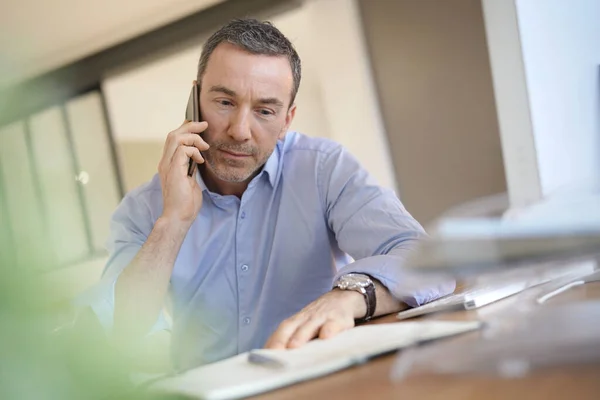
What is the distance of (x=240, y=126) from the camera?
163 cm

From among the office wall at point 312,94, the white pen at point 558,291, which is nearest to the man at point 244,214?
the white pen at point 558,291

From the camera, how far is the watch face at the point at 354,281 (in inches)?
44.6

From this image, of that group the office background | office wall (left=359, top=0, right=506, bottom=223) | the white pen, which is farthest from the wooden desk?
office wall (left=359, top=0, right=506, bottom=223)

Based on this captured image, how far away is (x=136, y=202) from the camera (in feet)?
5.67

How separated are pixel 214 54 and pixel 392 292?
83 centimetres

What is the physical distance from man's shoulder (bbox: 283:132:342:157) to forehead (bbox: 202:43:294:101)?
0.13m

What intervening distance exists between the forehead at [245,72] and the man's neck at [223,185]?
210 mm

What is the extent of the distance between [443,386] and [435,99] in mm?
3009

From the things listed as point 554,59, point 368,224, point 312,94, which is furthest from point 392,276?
point 312,94

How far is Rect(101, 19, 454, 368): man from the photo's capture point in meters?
1.51

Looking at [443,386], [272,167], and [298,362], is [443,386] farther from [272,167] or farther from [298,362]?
[272,167]

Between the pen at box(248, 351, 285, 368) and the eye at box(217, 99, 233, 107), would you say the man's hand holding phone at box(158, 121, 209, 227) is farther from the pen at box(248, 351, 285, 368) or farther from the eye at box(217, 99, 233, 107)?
the pen at box(248, 351, 285, 368)

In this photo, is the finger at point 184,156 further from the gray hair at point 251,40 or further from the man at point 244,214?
the gray hair at point 251,40

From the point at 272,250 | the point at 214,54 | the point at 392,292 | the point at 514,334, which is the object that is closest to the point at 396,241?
the point at 392,292
